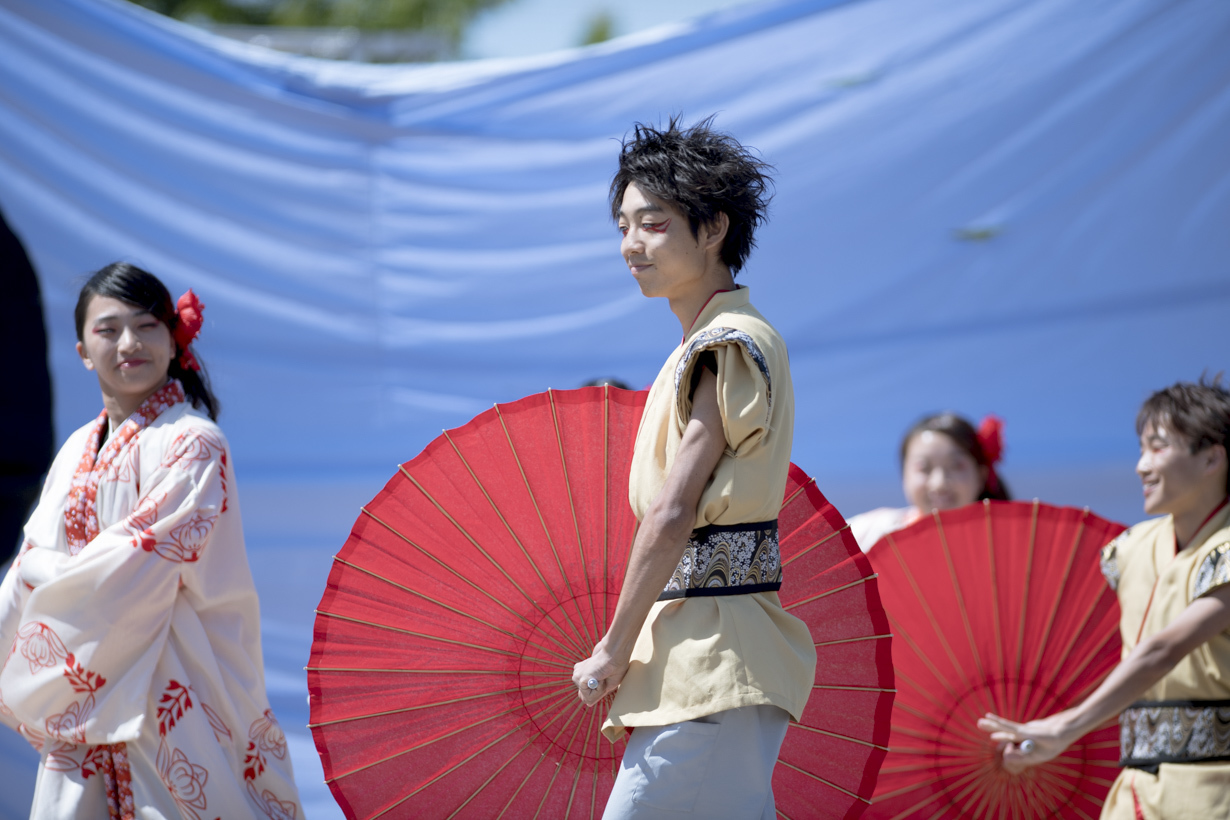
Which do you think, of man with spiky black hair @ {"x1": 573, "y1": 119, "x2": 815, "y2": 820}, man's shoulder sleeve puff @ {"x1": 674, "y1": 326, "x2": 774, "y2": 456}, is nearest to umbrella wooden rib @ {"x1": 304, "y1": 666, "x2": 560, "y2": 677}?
man with spiky black hair @ {"x1": 573, "y1": 119, "x2": 815, "y2": 820}

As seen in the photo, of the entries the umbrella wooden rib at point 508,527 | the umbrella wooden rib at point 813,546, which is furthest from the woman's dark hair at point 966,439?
the umbrella wooden rib at point 508,527

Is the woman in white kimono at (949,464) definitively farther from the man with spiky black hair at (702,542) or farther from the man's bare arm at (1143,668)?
the man with spiky black hair at (702,542)

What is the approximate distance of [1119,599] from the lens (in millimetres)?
2711

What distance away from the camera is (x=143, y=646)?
2447 millimetres

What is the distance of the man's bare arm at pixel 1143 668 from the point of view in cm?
240

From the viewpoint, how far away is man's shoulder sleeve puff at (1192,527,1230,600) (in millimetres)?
2410

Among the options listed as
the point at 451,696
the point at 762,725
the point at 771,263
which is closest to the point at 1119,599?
the point at 762,725

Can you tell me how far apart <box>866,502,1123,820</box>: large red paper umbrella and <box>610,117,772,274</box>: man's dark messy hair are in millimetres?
1148

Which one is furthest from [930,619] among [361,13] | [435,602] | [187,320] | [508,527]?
[361,13]

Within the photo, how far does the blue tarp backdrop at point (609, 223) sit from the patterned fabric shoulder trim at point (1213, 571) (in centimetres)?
214

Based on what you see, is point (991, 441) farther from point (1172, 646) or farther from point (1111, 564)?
point (1172, 646)

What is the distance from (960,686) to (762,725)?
110 centimetres

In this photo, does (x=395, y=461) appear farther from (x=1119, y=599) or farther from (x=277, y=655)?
(x=1119, y=599)

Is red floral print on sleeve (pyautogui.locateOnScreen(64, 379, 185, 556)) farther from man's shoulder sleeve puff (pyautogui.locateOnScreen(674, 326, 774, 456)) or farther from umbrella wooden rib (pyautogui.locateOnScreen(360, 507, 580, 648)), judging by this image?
man's shoulder sleeve puff (pyautogui.locateOnScreen(674, 326, 774, 456))
